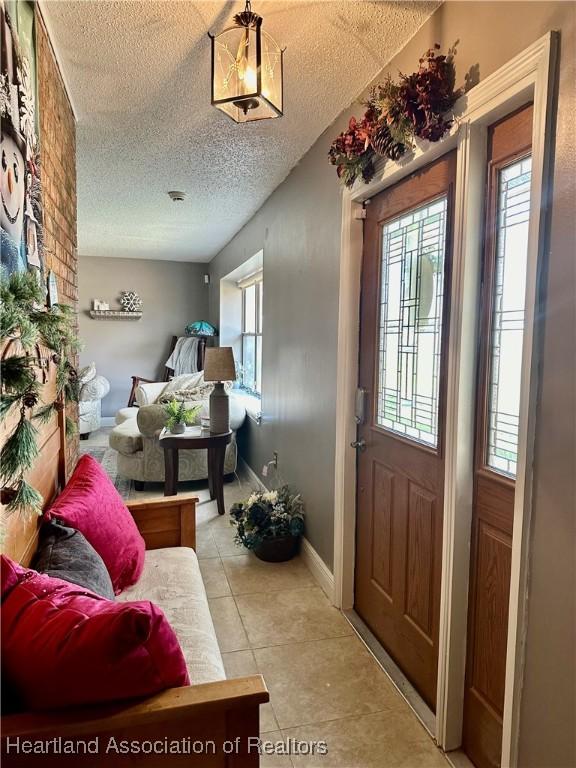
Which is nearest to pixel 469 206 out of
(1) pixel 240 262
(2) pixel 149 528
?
(2) pixel 149 528

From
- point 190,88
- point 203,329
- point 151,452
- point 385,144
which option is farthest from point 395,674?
point 203,329

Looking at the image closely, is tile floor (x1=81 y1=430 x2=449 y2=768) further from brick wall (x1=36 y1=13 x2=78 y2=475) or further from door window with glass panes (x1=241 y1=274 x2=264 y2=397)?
door window with glass panes (x1=241 y1=274 x2=264 y2=397)

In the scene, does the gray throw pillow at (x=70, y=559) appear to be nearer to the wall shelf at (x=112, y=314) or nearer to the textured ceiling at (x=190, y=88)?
the textured ceiling at (x=190, y=88)

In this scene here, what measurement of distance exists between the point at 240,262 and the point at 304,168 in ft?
6.59

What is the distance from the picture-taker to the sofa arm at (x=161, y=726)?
3.05ft

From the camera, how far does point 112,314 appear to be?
6879 mm

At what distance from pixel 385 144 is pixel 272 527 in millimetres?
2134

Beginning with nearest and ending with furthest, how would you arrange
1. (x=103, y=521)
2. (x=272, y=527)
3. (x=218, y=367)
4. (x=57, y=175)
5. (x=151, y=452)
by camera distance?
(x=103, y=521) < (x=57, y=175) < (x=272, y=527) < (x=218, y=367) < (x=151, y=452)

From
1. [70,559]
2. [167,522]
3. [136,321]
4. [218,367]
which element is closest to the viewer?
[70,559]

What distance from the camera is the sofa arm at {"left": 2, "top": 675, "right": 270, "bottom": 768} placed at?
0.93m

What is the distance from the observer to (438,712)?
5.39 feet

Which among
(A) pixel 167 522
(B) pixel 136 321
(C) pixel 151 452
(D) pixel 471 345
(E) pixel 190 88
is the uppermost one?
(E) pixel 190 88

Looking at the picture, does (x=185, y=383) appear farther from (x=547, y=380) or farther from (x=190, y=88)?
(x=547, y=380)

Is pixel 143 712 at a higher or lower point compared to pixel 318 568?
higher
